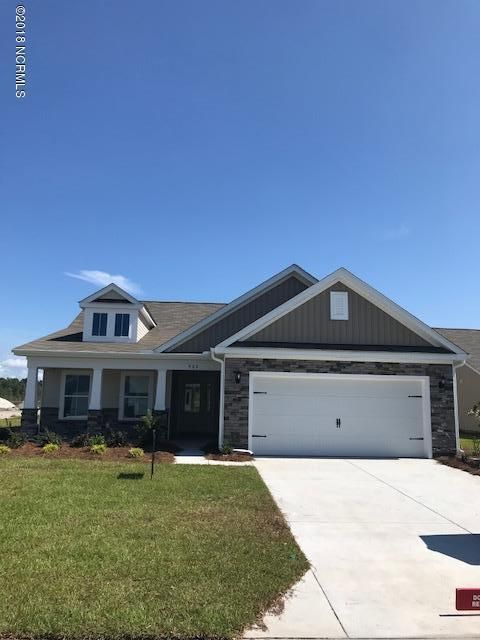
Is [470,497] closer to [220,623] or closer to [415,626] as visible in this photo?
[415,626]

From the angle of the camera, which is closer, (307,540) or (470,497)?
(307,540)

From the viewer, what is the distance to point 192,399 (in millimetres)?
20391

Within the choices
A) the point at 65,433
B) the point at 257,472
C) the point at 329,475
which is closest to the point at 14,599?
the point at 257,472

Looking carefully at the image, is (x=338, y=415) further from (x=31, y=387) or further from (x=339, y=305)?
(x=31, y=387)

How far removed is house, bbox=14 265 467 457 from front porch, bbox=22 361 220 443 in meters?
0.07

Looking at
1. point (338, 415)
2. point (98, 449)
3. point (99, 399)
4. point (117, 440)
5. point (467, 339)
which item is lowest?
point (98, 449)

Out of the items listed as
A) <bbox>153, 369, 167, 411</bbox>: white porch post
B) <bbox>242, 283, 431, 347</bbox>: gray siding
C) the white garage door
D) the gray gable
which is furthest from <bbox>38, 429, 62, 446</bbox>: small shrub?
<bbox>242, 283, 431, 347</bbox>: gray siding

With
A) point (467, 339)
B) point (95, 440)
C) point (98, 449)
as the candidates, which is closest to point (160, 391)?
point (95, 440)

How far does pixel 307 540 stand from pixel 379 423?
8832 millimetres

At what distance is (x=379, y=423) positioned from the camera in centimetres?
1474

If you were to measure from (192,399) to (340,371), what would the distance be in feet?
25.3

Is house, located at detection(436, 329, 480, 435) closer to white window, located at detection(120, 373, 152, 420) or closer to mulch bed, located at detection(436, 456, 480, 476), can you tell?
mulch bed, located at detection(436, 456, 480, 476)

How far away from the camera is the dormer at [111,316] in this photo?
59.1 ft

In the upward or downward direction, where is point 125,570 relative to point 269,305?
downward
